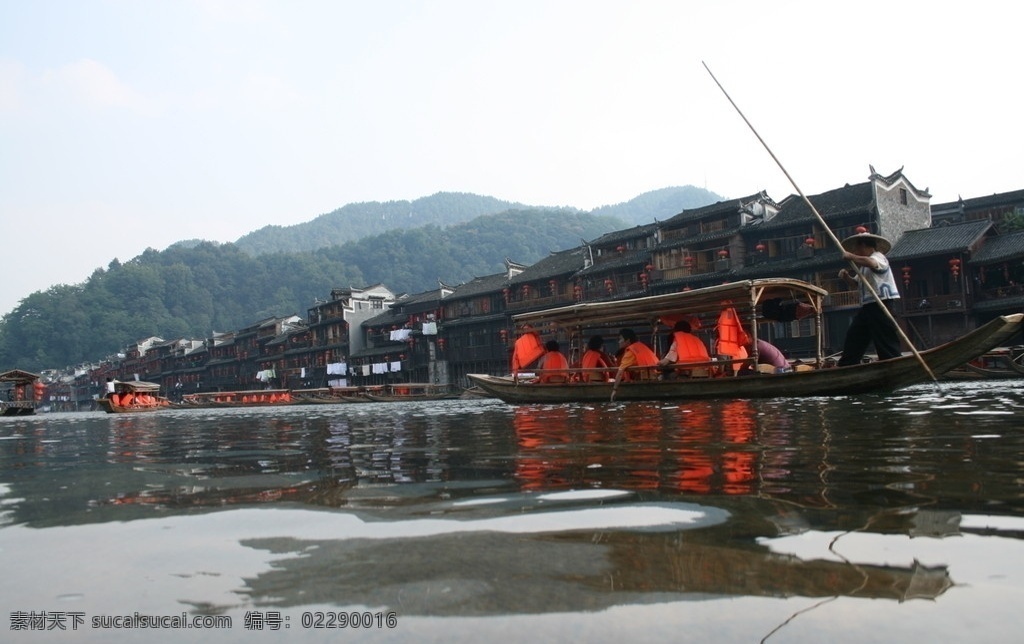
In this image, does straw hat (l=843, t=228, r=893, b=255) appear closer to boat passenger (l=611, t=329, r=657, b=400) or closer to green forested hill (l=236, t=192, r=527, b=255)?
boat passenger (l=611, t=329, r=657, b=400)

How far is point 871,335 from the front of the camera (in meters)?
9.88

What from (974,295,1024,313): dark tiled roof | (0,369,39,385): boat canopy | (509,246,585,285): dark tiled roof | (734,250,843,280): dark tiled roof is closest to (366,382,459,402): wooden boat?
(509,246,585,285): dark tiled roof

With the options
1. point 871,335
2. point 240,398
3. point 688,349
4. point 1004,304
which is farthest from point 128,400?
point 1004,304

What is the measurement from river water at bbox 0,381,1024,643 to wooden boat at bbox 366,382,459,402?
2946 centimetres

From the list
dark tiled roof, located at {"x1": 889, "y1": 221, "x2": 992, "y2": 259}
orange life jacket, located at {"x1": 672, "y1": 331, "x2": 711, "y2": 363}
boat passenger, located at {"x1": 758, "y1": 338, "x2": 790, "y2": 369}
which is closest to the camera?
orange life jacket, located at {"x1": 672, "y1": 331, "x2": 711, "y2": 363}

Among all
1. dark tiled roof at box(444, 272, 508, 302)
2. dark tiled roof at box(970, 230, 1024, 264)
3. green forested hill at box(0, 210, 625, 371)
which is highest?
green forested hill at box(0, 210, 625, 371)

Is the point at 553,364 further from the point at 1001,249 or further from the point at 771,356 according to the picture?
the point at 1001,249

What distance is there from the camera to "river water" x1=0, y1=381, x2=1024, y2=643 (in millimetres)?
1231

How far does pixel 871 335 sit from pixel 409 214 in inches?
6506

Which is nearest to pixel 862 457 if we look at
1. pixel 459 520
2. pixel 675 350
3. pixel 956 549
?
pixel 956 549

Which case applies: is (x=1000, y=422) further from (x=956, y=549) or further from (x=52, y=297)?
(x=52, y=297)

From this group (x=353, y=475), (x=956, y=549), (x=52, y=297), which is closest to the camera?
(x=956, y=549)

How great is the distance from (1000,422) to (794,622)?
14.9 ft

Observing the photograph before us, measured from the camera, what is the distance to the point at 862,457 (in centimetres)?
326
